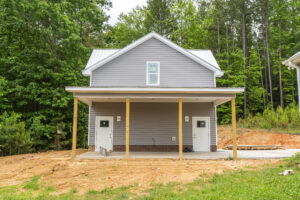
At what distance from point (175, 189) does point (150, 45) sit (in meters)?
8.90

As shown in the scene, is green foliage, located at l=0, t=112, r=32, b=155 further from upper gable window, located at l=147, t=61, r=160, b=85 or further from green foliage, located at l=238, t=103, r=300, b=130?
green foliage, located at l=238, t=103, r=300, b=130

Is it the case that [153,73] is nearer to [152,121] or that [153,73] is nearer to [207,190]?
[152,121]

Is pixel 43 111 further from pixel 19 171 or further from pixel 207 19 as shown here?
pixel 207 19

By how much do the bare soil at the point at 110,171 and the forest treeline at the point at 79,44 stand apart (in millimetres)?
4977

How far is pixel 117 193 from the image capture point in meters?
5.87

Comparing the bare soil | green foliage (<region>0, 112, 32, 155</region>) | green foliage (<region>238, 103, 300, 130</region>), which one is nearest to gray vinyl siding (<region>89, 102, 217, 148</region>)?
the bare soil

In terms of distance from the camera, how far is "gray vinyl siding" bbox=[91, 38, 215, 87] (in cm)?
1249

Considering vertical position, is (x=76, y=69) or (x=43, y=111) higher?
(x=76, y=69)

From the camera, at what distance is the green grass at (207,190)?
5.17 m

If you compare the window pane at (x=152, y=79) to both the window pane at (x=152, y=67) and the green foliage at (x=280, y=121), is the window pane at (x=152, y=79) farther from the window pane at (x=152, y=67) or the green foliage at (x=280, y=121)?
the green foliage at (x=280, y=121)

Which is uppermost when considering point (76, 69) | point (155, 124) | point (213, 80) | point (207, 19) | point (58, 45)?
point (207, 19)

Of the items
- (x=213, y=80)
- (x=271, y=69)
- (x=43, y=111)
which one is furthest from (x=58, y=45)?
(x=271, y=69)

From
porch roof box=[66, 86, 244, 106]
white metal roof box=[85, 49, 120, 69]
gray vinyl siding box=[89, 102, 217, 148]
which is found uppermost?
white metal roof box=[85, 49, 120, 69]

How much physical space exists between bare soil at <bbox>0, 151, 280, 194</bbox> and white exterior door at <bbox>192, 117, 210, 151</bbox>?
3296 mm
